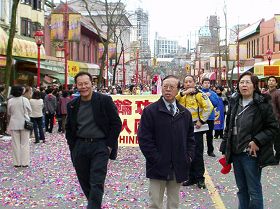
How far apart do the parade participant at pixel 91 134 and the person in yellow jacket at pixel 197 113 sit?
2.62m

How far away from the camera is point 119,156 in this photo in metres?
Result: 12.5

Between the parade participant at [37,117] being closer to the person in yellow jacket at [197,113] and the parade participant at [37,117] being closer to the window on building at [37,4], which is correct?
the person in yellow jacket at [197,113]

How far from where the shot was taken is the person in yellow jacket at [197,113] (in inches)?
335

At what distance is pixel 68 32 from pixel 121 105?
62.6ft

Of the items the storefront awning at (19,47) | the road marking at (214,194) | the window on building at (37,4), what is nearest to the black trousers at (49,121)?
the storefront awning at (19,47)

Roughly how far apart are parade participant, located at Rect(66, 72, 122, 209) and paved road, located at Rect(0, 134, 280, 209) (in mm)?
1365

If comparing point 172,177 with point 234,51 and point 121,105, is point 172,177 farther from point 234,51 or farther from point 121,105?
point 234,51

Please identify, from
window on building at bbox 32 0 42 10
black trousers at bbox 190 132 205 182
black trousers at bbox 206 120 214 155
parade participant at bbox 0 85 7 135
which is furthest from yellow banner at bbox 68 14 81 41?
black trousers at bbox 190 132 205 182

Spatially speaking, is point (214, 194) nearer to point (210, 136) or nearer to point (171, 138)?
point (171, 138)

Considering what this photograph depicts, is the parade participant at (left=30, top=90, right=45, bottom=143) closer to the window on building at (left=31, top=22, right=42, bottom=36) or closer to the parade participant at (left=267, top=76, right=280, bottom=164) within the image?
the parade participant at (left=267, top=76, right=280, bottom=164)

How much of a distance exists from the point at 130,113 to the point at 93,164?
6.85 metres

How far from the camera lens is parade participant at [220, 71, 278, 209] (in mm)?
5480

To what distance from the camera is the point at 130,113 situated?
12.9 metres

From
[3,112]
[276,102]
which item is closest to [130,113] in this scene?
[276,102]
